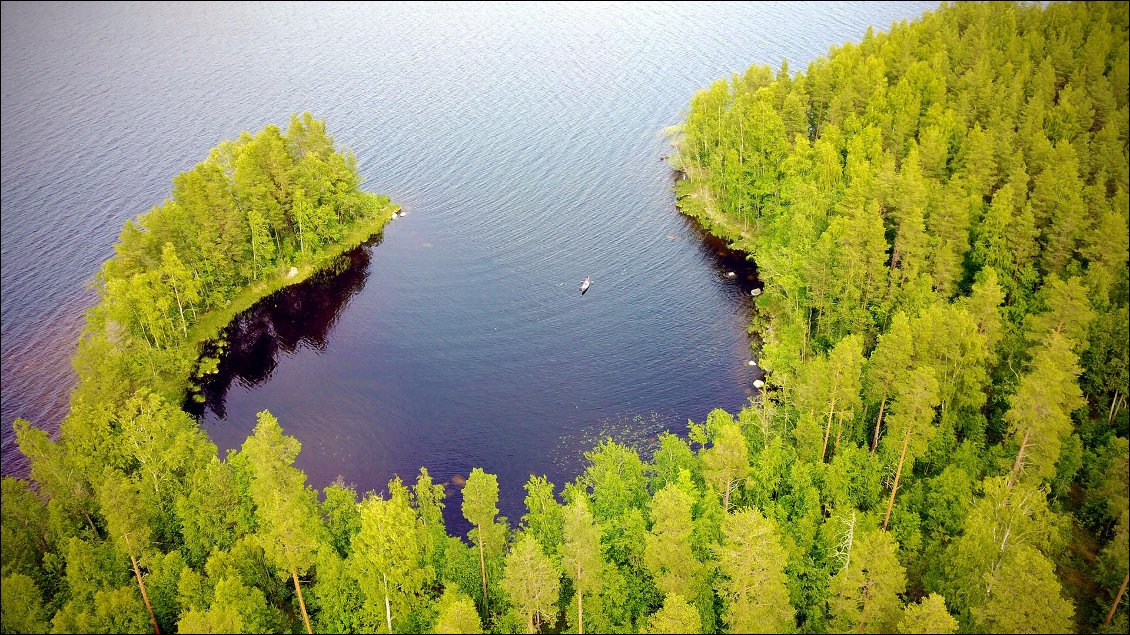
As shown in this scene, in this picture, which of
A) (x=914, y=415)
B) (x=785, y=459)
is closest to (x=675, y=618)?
(x=785, y=459)

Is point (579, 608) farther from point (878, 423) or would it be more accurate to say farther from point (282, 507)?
point (878, 423)

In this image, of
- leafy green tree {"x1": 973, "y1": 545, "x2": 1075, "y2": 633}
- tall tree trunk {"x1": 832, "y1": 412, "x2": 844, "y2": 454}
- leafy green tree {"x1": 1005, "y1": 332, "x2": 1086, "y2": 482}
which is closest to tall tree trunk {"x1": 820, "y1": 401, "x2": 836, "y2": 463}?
tall tree trunk {"x1": 832, "y1": 412, "x2": 844, "y2": 454}

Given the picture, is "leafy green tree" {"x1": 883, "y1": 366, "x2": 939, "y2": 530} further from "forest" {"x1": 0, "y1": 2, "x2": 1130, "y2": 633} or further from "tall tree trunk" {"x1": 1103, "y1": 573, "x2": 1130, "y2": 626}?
"tall tree trunk" {"x1": 1103, "y1": 573, "x2": 1130, "y2": 626}

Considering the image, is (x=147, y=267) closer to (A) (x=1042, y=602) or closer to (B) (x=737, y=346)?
(B) (x=737, y=346)

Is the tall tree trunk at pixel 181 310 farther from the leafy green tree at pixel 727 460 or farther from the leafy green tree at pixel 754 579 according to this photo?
the leafy green tree at pixel 754 579

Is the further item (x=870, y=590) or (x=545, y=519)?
(x=545, y=519)

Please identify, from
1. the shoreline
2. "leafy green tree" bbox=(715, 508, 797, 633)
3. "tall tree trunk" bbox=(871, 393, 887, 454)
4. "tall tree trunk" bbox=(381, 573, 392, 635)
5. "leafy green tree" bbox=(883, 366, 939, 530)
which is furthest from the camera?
the shoreline

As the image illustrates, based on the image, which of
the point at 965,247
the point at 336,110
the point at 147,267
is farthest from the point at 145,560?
the point at 336,110
